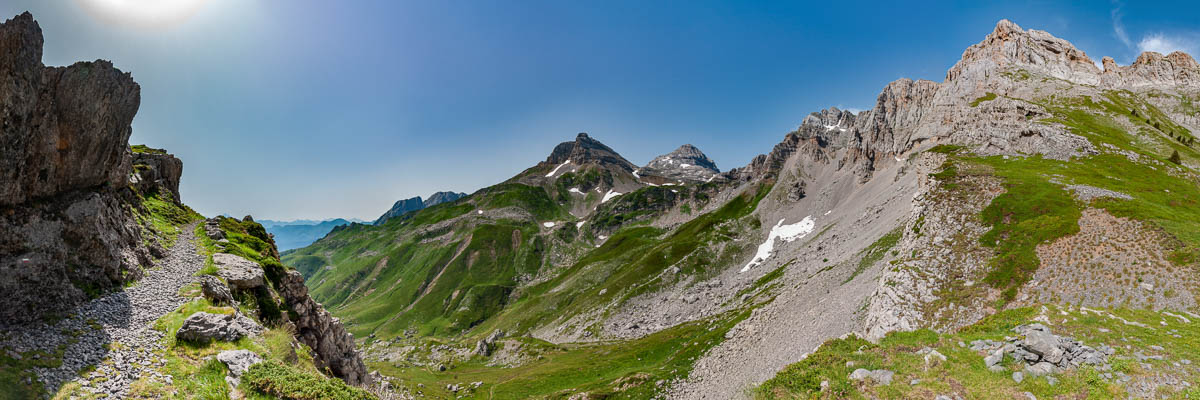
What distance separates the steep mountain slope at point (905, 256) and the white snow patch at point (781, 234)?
91 cm

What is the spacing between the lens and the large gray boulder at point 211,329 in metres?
17.7

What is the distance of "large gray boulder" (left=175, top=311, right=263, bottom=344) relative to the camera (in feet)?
58.0

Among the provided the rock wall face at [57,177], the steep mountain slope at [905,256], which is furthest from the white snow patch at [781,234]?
the rock wall face at [57,177]

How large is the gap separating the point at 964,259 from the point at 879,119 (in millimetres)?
149656

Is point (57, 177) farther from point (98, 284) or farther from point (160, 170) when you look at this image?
point (160, 170)

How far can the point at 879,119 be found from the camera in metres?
157

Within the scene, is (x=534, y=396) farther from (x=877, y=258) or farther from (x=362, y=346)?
(x=362, y=346)

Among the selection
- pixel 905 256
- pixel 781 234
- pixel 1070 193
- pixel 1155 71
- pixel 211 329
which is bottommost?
pixel 905 256

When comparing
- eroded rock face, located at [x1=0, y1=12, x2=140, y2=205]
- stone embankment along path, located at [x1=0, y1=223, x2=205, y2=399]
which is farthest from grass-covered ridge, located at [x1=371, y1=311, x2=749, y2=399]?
eroded rock face, located at [x1=0, y1=12, x2=140, y2=205]

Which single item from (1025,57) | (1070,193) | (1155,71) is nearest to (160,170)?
(1070,193)

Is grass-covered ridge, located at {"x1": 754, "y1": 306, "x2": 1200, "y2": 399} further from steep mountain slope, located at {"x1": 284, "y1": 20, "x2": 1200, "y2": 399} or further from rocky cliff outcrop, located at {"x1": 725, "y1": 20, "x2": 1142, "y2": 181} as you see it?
rocky cliff outcrop, located at {"x1": 725, "y1": 20, "x2": 1142, "y2": 181}

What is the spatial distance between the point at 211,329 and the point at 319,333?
16.8 meters

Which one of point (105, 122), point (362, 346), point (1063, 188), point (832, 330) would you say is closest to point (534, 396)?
point (832, 330)

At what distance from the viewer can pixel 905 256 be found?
40438mm
